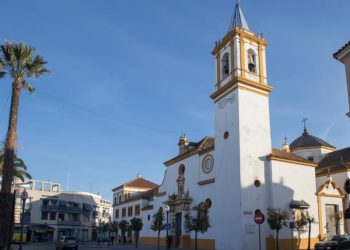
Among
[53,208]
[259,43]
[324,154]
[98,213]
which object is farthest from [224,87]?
[98,213]

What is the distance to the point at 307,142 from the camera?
49.4m

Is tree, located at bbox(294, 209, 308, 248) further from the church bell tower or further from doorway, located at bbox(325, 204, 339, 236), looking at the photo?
doorway, located at bbox(325, 204, 339, 236)

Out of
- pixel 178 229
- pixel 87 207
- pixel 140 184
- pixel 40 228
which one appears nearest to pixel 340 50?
pixel 178 229

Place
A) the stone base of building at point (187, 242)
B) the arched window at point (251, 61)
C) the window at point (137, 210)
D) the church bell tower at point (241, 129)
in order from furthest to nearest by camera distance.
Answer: the window at point (137, 210) < the arched window at point (251, 61) < the stone base of building at point (187, 242) < the church bell tower at point (241, 129)

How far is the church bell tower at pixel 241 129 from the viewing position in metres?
31.2

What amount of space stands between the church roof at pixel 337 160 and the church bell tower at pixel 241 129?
1158 cm

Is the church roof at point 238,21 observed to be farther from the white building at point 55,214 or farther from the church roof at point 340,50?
the white building at point 55,214

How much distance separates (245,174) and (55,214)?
55125 millimetres

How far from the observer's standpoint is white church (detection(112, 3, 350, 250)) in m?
31.7

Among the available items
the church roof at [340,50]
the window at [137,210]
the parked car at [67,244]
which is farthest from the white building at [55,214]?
the church roof at [340,50]

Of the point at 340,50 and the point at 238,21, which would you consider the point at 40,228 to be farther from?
the point at 340,50

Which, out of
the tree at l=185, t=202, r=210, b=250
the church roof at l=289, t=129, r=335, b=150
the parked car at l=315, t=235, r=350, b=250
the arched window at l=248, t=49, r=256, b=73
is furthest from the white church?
the church roof at l=289, t=129, r=335, b=150

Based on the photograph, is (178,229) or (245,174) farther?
(178,229)

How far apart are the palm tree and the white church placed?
1659 centimetres
